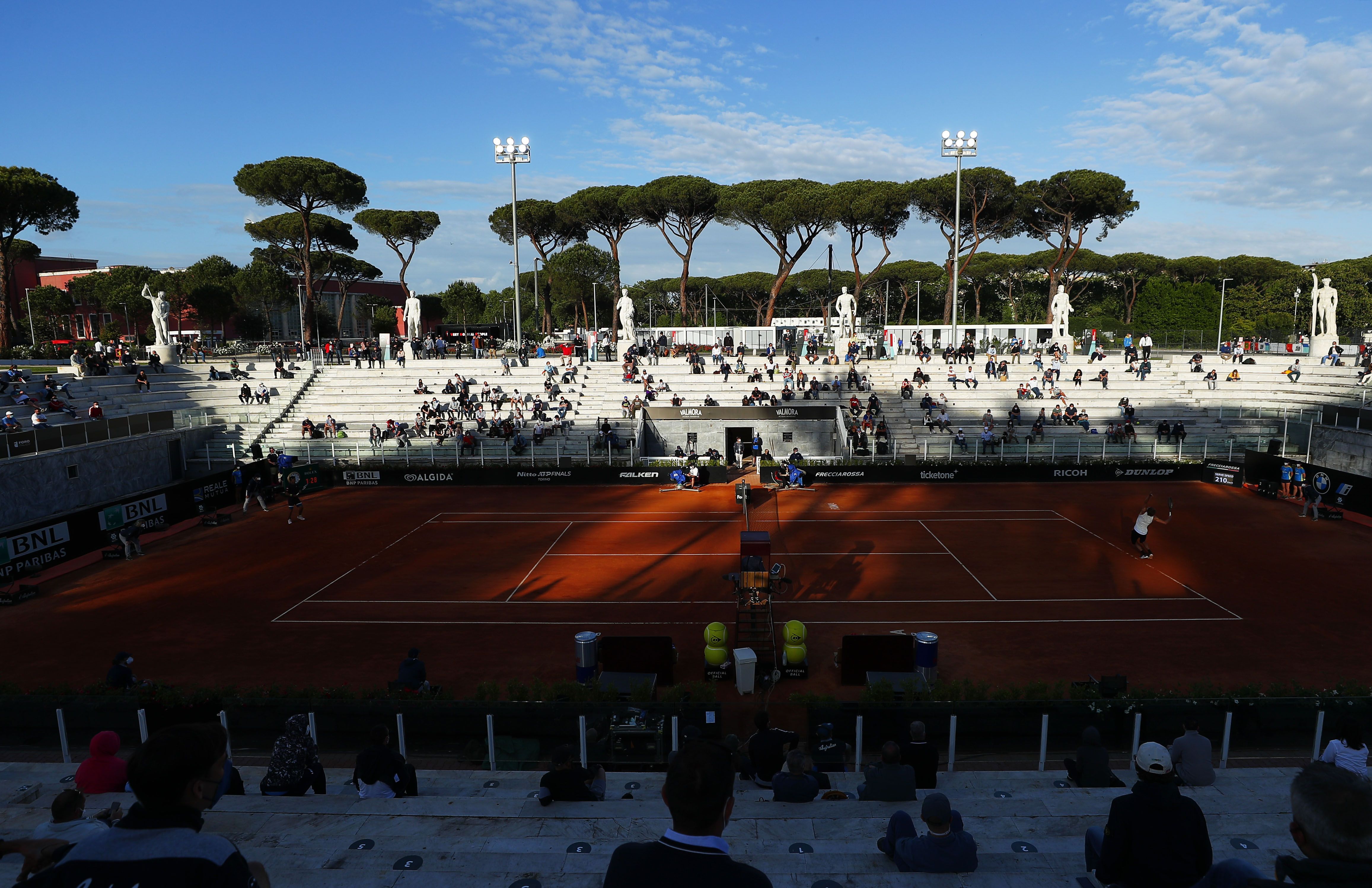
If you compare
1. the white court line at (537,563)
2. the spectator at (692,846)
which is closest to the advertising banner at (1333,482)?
the white court line at (537,563)

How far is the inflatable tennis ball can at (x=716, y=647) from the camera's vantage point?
1414 centimetres

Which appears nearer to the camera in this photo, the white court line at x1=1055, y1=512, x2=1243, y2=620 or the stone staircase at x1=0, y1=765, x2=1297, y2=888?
the stone staircase at x1=0, y1=765, x2=1297, y2=888

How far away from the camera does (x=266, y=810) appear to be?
26.0 ft

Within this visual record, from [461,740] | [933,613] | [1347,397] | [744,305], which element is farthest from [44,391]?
[744,305]

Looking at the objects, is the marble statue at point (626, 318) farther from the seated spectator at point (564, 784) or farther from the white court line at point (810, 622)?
the seated spectator at point (564, 784)

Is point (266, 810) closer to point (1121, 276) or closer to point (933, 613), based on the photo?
point (933, 613)

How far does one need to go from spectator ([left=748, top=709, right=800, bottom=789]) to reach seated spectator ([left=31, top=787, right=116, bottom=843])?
21.4 ft

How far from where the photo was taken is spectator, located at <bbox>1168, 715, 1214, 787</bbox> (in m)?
8.92

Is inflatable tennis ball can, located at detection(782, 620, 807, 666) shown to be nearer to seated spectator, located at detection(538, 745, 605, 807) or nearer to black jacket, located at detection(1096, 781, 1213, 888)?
seated spectator, located at detection(538, 745, 605, 807)

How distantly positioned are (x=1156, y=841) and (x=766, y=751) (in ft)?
18.4

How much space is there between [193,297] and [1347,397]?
8700 centimetres

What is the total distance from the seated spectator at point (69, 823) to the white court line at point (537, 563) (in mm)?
14079

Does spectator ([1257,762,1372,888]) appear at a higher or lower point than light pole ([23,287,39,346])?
lower

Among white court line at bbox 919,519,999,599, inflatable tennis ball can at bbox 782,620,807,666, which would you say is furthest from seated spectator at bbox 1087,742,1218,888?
white court line at bbox 919,519,999,599
